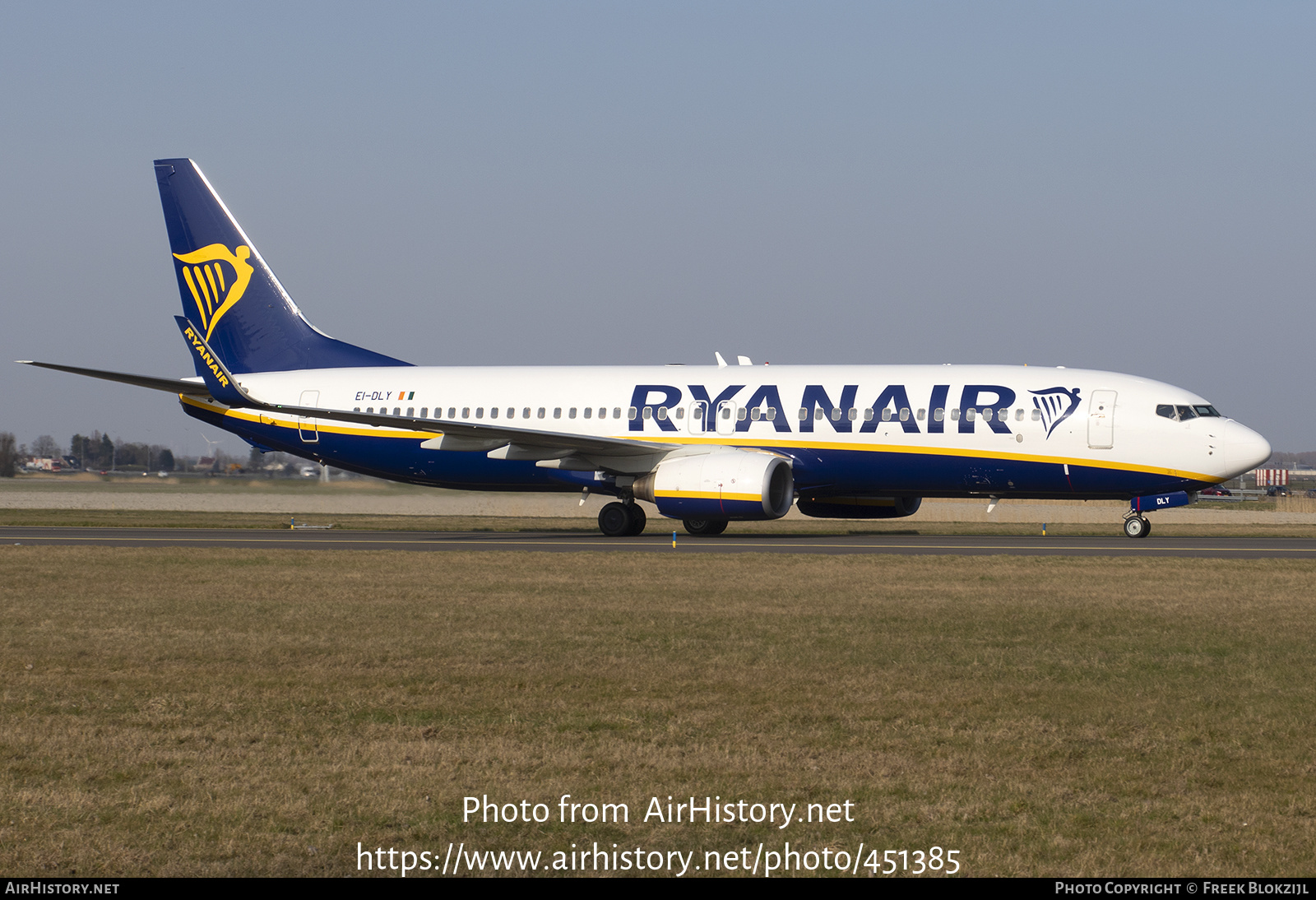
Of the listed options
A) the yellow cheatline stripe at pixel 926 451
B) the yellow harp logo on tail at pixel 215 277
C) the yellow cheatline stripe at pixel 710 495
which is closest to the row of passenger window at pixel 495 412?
the yellow cheatline stripe at pixel 926 451

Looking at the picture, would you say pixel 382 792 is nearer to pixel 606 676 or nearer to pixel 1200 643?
pixel 606 676

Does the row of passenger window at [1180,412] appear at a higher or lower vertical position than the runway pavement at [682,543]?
higher

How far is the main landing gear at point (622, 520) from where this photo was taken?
104ft

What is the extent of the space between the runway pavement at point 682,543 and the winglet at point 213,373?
11.4 ft

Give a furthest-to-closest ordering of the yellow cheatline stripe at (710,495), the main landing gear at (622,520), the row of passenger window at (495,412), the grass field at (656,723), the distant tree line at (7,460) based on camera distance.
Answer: the distant tree line at (7,460)
the row of passenger window at (495,412)
the main landing gear at (622,520)
the yellow cheatline stripe at (710,495)
the grass field at (656,723)

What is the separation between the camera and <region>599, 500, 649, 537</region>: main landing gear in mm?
31625

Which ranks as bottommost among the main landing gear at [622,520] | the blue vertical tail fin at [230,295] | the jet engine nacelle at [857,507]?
the main landing gear at [622,520]

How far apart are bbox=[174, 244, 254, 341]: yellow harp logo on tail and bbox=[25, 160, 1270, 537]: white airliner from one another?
0.05 metres

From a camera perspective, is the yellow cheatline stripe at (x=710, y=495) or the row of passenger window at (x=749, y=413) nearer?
the yellow cheatline stripe at (x=710, y=495)

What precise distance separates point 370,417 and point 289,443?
6.22m

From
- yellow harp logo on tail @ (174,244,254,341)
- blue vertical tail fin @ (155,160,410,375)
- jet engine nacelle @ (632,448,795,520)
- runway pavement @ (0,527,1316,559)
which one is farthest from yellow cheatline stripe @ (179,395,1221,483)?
yellow harp logo on tail @ (174,244,254,341)

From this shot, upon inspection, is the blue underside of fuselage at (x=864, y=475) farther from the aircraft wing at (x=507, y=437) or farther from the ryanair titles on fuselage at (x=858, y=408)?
the aircraft wing at (x=507, y=437)

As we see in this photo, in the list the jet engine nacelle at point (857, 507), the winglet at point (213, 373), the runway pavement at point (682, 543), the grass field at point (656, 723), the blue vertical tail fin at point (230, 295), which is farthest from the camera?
the blue vertical tail fin at point (230, 295)

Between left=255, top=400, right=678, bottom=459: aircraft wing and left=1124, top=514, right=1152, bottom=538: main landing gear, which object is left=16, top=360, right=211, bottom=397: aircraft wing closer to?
left=255, top=400, right=678, bottom=459: aircraft wing
